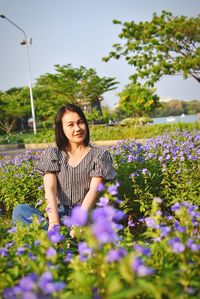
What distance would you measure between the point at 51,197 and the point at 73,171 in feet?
1.01

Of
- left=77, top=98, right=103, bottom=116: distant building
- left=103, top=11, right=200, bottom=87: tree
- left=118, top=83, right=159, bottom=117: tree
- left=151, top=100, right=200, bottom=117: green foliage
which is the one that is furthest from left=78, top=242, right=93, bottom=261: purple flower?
left=151, top=100, right=200, bottom=117: green foliage

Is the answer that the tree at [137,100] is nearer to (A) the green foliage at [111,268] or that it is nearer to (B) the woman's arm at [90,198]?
(B) the woman's arm at [90,198]

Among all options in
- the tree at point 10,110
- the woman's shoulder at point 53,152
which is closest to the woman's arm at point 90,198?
the woman's shoulder at point 53,152

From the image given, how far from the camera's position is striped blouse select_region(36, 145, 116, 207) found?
10.0 ft

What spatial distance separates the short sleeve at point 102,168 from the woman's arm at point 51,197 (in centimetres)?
33

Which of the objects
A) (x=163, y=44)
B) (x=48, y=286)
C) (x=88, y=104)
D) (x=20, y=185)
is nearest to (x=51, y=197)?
(x=48, y=286)

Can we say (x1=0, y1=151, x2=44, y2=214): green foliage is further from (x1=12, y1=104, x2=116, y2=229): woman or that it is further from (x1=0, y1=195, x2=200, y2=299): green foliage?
(x1=0, y1=195, x2=200, y2=299): green foliage

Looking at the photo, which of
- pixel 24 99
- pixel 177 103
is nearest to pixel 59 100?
pixel 24 99

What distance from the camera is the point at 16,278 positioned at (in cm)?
163

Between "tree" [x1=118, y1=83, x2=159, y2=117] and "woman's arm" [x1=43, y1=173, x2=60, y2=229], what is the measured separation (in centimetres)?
3255

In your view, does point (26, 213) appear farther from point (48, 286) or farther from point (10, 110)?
point (10, 110)

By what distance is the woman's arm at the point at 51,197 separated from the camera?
273 cm

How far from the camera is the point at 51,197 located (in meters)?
2.90

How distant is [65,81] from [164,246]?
36.7 m
